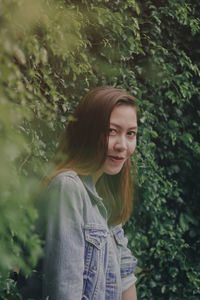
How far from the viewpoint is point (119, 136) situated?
1819mm

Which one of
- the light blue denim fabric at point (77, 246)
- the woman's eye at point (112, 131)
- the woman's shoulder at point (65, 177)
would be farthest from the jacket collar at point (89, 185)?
the woman's eye at point (112, 131)

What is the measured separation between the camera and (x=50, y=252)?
1.53 metres

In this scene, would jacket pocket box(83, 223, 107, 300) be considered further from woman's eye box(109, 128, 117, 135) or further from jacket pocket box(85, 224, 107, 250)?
woman's eye box(109, 128, 117, 135)

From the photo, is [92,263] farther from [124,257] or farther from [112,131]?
[112,131]

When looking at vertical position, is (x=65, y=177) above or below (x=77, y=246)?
above

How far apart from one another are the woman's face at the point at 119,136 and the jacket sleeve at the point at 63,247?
0.30 metres

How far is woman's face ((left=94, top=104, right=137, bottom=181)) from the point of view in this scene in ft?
5.90

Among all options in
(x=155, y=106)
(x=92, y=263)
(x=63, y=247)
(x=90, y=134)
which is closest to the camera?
(x=63, y=247)

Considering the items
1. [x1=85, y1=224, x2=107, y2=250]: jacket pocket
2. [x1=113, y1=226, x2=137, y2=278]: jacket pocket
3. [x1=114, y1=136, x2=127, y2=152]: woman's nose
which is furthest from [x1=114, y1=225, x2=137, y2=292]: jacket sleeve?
[x1=114, y1=136, x2=127, y2=152]: woman's nose

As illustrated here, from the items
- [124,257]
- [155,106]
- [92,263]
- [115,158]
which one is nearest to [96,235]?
[92,263]

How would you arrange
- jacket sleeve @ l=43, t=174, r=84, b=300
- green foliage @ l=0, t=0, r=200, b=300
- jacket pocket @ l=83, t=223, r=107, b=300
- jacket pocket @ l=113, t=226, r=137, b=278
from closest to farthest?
jacket sleeve @ l=43, t=174, r=84, b=300
jacket pocket @ l=83, t=223, r=107, b=300
jacket pocket @ l=113, t=226, r=137, b=278
green foliage @ l=0, t=0, r=200, b=300

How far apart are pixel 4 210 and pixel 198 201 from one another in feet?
9.35

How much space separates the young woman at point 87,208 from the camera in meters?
1.53

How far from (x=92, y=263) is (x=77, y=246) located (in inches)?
5.4
